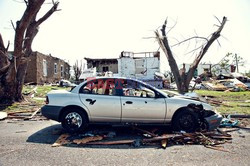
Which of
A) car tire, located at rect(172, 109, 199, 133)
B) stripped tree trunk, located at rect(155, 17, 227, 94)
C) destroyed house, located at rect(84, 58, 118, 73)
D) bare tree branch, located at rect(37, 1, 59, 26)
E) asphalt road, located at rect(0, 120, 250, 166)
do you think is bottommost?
asphalt road, located at rect(0, 120, 250, 166)

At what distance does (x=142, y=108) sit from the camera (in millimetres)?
5328

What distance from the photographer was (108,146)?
14.5ft

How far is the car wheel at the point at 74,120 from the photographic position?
206 inches

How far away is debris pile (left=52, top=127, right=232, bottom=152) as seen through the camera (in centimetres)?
456

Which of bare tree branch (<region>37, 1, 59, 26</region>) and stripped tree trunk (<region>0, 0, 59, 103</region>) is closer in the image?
stripped tree trunk (<region>0, 0, 59, 103</region>)

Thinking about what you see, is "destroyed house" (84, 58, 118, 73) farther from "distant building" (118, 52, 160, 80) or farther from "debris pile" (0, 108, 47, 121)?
"debris pile" (0, 108, 47, 121)

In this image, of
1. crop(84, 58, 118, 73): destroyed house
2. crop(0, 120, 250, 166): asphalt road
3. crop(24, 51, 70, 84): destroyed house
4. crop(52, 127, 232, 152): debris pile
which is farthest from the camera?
crop(84, 58, 118, 73): destroyed house

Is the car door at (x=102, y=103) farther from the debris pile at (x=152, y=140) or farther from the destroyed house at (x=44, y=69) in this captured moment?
the destroyed house at (x=44, y=69)

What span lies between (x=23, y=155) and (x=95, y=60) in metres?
24.9

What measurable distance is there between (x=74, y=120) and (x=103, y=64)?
81.1 feet

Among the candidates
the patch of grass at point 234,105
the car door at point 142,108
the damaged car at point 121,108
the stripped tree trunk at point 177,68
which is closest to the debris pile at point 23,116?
the damaged car at point 121,108

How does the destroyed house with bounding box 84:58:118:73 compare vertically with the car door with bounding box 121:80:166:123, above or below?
above

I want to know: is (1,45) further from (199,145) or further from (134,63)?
(134,63)

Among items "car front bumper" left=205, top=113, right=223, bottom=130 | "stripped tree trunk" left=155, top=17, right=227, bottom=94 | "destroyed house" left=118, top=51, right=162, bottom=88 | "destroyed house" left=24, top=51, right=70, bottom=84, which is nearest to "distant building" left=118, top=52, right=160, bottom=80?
"destroyed house" left=118, top=51, right=162, bottom=88
